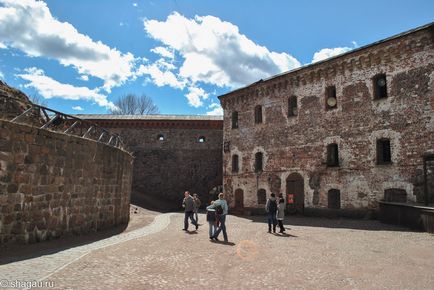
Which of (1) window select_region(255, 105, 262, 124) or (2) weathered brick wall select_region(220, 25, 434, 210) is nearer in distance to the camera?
(2) weathered brick wall select_region(220, 25, 434, 210)

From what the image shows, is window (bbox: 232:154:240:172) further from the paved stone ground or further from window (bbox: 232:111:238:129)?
the paved stone ground

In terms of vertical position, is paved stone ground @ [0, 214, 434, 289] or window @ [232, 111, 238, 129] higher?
window @ [232, 111, 238, 129]

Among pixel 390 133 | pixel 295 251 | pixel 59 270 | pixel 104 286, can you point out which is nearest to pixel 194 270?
pixel 104 286

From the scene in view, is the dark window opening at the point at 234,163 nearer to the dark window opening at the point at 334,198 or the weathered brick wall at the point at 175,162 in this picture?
the weathered brick wall at the point at 175,162

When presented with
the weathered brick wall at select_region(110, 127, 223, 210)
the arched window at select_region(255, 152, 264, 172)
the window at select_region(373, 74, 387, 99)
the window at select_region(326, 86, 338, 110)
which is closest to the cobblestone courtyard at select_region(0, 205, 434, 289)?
the window at select_region(373, 74, 387, 99)

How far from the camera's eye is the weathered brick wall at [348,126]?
15289 millimetres

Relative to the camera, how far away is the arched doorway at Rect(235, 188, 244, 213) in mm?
23453

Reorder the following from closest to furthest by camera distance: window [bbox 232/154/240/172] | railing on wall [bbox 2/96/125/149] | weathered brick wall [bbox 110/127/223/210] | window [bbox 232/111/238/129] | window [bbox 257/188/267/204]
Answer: railing on wall [bbox 2/96/125/149]
window [bbox 257/188/267/204]
window [bbox 232/154/240/172]
window [bbox 232/111/238/129]
weathered brick wall [bbox 110/127/223/210]

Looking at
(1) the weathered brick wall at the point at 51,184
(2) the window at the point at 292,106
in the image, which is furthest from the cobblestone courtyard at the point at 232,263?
(2) the window at the point at 292,106

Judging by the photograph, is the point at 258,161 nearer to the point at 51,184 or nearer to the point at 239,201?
the point at 239,201

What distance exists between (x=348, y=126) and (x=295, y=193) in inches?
208

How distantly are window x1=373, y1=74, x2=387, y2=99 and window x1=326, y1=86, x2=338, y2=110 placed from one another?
233cm

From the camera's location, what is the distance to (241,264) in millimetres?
7242

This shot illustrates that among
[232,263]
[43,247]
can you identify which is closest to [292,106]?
[232,263]
